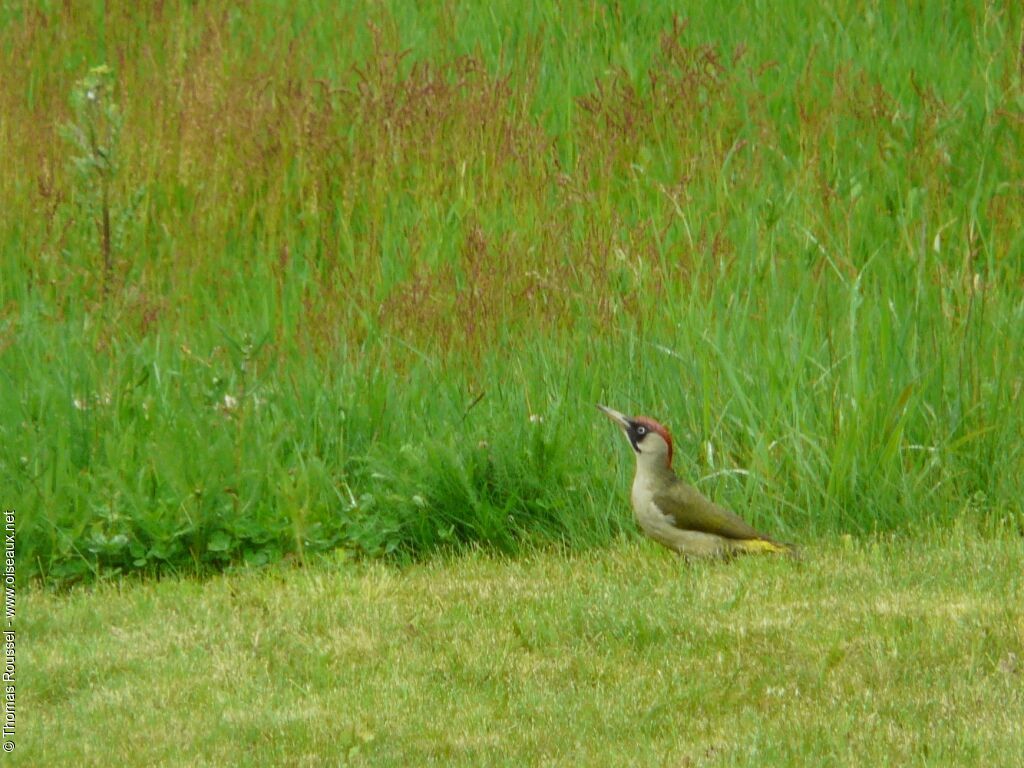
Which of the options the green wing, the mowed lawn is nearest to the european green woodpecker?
the green wing

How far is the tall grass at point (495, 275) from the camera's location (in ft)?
23.9

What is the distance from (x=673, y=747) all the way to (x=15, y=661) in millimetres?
2557

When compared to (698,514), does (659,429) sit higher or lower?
higher

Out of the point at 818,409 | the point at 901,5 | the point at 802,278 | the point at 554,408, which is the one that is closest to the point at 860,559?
the point at 818,409

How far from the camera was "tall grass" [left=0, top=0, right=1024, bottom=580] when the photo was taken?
7281 millimetres

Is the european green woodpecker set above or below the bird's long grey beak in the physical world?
below

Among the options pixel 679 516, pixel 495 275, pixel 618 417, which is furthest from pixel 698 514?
pixel 495 275

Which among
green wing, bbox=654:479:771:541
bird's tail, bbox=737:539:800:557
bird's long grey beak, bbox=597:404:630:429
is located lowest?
bird's tail, bbox=737:539:800:557

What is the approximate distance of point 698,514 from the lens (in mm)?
6664

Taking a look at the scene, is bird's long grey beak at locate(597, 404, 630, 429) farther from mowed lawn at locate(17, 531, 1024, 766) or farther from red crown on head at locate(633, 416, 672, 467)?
mowed lawn at locate(17, 531, 1024, 766)

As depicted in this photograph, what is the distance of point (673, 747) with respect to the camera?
4.83 m

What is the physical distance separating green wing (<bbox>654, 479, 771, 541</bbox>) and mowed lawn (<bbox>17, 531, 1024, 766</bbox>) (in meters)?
0.17

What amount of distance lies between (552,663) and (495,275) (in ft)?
11.8

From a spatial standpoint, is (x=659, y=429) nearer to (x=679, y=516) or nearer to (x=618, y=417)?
(x=618, y=417)
